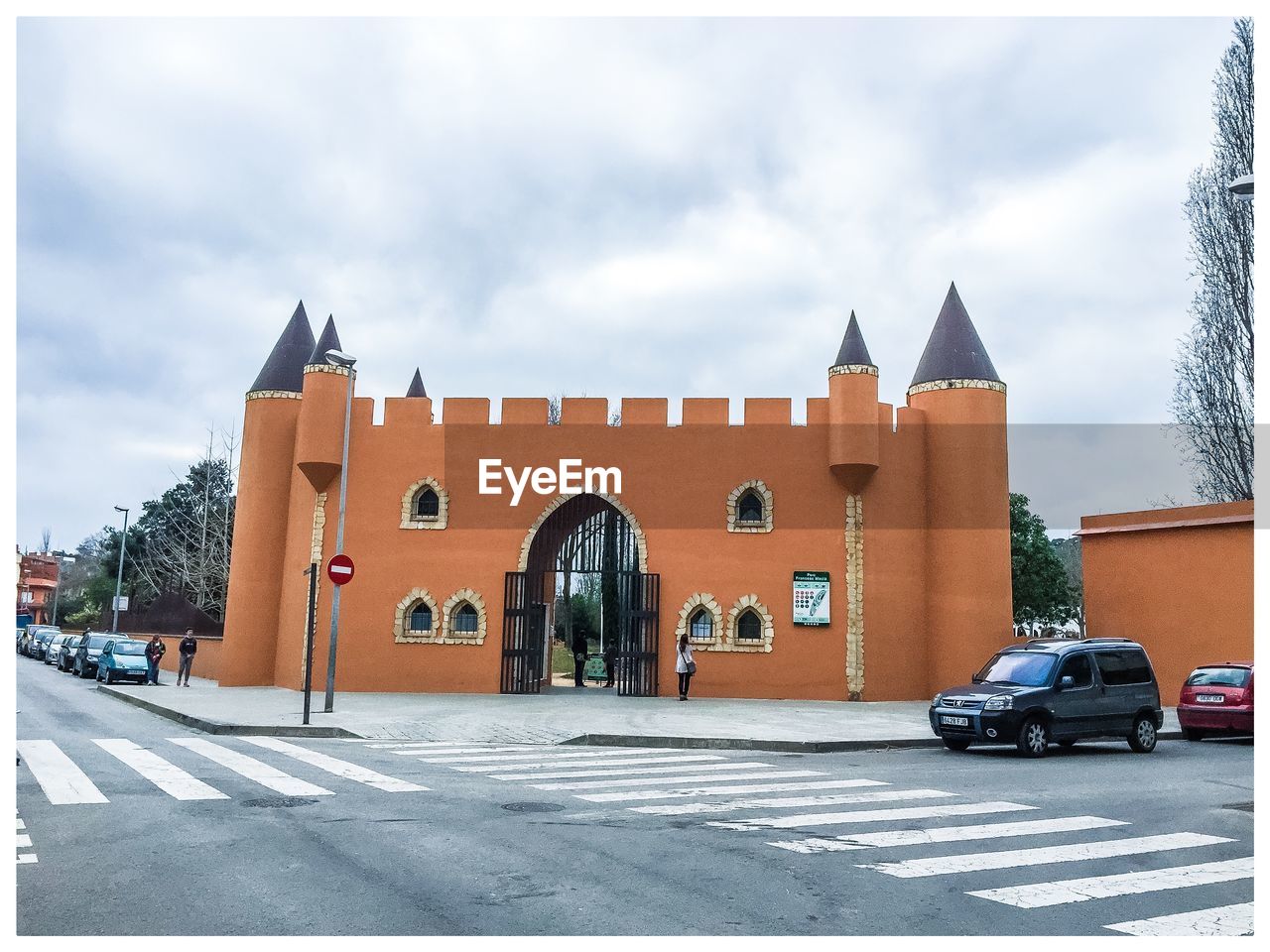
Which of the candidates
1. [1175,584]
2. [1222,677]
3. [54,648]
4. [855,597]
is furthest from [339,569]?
[54,648]

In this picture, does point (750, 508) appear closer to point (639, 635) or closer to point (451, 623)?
point (639, 635)

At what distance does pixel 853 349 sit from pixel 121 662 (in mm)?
21816

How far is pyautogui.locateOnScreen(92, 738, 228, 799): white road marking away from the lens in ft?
32.3

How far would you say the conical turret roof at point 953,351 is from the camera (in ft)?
79.5

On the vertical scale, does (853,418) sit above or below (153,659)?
above

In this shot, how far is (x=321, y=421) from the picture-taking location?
24.5 meters

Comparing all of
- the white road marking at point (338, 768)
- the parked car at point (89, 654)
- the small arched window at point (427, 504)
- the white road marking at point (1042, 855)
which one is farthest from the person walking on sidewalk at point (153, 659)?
the white road marking at point (1042, 855)

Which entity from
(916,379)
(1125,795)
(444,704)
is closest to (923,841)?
(1125,795)

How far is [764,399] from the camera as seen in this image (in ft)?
79.7

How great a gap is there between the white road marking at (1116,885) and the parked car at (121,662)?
2737cm

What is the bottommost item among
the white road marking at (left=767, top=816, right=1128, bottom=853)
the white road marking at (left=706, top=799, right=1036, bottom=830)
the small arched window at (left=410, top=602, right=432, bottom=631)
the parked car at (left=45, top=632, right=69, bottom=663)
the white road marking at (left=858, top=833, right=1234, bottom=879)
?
the parked car at (left=45, top=632, right=69, bottom=663)

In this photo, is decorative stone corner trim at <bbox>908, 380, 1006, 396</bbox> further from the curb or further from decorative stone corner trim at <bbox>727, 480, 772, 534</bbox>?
the curb

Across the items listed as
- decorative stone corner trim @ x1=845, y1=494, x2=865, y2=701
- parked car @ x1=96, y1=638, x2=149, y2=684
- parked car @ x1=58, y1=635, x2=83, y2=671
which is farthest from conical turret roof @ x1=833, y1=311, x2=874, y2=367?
parked car @ x1=58, y1=635, x2=83, y2=671

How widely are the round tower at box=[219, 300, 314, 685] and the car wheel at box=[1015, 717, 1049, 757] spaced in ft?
61.7
